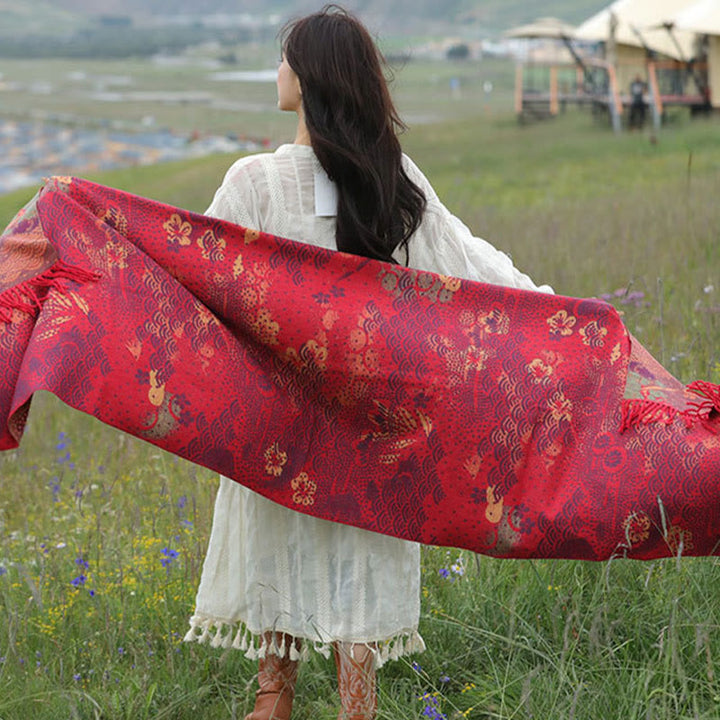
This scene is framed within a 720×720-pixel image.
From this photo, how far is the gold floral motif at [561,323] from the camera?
2.96 m

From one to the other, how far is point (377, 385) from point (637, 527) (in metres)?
0.70

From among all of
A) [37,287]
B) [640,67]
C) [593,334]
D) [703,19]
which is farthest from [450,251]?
[640,67]

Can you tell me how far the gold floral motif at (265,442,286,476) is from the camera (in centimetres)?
289

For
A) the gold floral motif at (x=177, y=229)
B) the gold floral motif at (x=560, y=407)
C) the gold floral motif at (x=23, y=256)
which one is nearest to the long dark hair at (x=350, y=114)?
the gold floral motif at (x=177, y=229)

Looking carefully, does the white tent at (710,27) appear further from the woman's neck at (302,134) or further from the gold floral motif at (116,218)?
the gold floral motif at (116,218)

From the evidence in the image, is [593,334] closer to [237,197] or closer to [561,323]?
[561,323]

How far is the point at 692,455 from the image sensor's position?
2736 millimetres

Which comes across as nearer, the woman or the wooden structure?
the woman

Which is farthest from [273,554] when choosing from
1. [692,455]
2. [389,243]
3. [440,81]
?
[440,81]

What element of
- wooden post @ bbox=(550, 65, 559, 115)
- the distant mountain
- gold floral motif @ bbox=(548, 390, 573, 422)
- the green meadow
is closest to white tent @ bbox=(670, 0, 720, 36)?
wooden post @ bbox=(550, 65, 559, 115)

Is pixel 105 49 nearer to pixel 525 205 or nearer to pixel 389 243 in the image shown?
pixel 525 205

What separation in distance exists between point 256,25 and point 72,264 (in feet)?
583

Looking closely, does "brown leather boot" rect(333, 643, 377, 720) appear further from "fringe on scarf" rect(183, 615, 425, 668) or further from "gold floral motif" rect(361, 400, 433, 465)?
"gold floral motif" rect(361, 400, 433, 465)

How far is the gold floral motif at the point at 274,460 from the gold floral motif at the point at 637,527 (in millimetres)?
828
